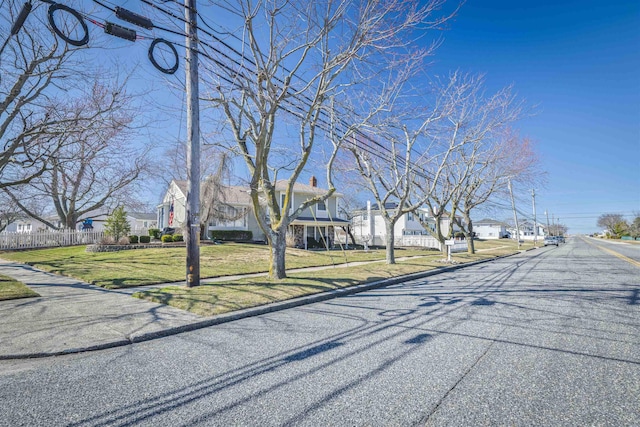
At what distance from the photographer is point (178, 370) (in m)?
3.85

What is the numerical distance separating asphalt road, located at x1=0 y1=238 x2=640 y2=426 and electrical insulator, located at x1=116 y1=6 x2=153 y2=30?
6052 mm

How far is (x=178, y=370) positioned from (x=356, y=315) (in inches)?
136

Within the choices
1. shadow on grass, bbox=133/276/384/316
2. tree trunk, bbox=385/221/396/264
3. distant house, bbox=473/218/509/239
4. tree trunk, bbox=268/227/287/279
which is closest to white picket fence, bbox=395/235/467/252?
tree trunk, bbox=385/221/396/264

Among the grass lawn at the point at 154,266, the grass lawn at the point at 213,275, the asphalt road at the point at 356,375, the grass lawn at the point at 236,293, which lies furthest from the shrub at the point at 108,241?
the asphalt road at the point at 356,375

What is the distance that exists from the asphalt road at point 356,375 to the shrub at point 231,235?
844 inches

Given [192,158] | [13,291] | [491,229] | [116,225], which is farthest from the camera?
[491,229]

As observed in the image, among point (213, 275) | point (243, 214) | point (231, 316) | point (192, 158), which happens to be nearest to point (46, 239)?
point (243, 214)

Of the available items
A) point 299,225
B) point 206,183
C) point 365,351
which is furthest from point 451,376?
point 299,225

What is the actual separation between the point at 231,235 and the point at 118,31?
21286mm

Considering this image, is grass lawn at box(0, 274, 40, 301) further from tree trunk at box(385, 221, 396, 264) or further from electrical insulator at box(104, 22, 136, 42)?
tree trunk at box(385, 221, 396, 264)

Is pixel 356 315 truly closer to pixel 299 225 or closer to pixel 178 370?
pixel 178 370

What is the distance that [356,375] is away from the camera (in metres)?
3.60

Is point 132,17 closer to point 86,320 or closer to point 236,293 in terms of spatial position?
point 86,320

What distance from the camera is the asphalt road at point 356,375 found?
282 cm
